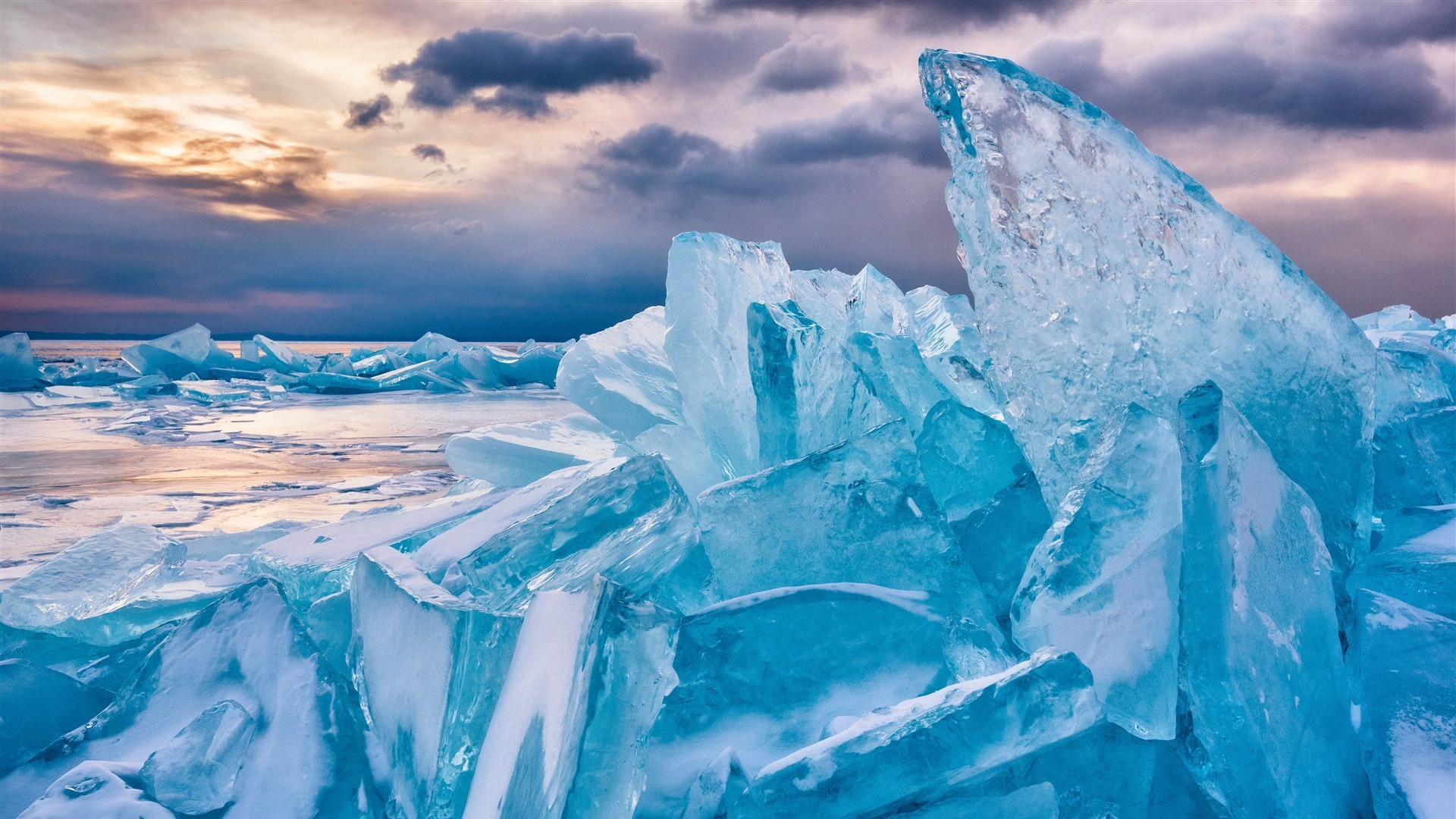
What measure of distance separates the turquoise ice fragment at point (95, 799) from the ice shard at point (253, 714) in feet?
0.19

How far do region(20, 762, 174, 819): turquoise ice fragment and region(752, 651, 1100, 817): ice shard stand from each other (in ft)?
2.32

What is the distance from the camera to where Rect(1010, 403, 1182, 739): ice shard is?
88cm

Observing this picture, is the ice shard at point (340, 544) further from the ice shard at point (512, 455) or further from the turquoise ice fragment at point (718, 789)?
the turquoise ice fragment at point (718, 789)

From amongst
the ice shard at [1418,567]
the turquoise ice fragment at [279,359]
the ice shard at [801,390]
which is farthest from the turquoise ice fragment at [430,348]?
the ice shard at [1418,567]

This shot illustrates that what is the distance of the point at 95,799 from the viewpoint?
926mm

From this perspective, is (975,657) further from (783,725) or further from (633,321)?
(633,321)

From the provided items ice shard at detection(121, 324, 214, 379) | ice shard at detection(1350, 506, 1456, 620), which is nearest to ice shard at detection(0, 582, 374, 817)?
ice shard at detection(1350, 506, 1456, 620)

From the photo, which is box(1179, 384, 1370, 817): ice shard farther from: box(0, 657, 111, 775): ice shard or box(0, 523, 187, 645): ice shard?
box(0, 523, 187, 645): ice shard

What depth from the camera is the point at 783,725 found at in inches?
40.2

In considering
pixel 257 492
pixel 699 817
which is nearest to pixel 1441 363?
pixel 699 817

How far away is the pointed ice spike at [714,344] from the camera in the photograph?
6.12ft

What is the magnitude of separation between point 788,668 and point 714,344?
963 mm

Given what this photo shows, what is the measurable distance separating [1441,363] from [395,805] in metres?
2.49

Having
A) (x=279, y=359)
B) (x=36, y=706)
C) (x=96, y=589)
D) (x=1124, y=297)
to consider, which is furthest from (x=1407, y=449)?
(x=279, y=359)
